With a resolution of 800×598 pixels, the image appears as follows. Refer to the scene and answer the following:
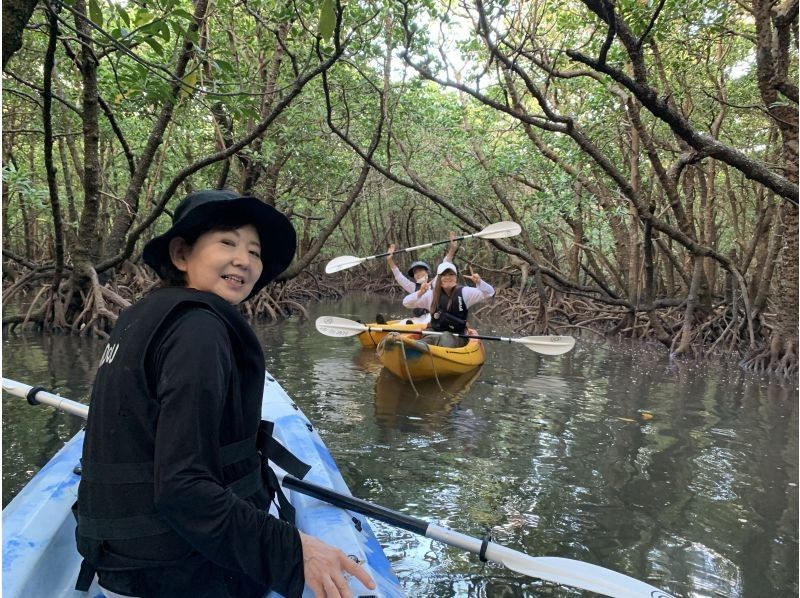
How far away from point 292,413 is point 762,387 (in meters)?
6.07

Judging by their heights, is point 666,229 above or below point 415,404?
above

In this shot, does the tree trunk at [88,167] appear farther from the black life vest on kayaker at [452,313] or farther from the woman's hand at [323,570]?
the woman's hand at [323,570]

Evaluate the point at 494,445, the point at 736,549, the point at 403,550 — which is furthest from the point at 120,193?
the point at 736,549

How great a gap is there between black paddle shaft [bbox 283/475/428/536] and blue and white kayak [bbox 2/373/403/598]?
0.18 ft

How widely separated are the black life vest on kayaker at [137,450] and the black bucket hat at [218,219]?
145 millimetres

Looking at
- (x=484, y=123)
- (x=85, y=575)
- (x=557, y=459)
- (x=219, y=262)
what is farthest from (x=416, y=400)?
(x=484, y=123)

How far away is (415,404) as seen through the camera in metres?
5.68

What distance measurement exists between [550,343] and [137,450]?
6.28m

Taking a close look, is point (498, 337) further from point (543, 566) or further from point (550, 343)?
point (543, 566)

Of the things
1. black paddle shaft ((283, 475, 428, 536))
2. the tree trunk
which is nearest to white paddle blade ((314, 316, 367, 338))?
the tree trunk

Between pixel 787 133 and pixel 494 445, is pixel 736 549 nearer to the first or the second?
pixel 494 445

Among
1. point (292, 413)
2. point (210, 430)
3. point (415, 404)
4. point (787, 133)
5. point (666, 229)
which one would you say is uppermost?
point (787, 133)

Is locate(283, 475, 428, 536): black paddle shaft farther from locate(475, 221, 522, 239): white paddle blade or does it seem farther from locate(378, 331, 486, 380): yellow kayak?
locate(475, 221, 522, 239): white paddle blade

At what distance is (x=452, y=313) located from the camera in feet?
24.1
